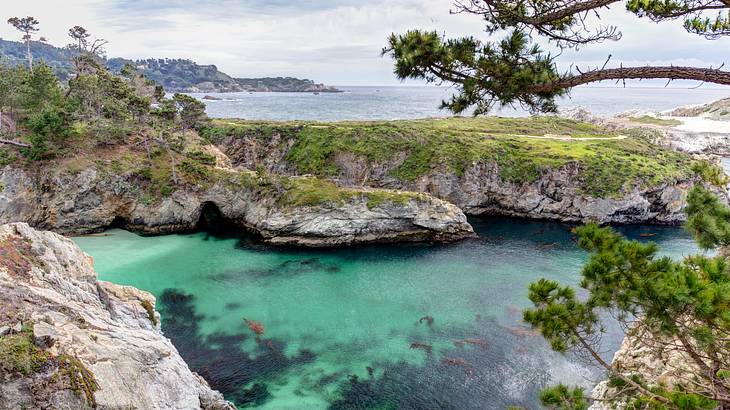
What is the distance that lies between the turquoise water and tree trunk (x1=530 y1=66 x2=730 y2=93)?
17485 millimetres

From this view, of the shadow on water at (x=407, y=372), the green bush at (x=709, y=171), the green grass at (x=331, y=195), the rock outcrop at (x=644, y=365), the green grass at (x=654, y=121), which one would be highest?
the green grass at (x=654, y=121)

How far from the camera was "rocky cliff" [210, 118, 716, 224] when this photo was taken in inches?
2119

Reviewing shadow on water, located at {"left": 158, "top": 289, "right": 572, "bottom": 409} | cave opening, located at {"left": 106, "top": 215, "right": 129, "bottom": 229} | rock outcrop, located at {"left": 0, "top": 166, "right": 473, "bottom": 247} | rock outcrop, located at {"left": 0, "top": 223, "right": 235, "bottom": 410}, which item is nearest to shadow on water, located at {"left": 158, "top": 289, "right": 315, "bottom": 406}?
shadow on water, located at {"left": 158, "top": 289, "right": 572, "bottom": 409}

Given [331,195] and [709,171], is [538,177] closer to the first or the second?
[331,195]

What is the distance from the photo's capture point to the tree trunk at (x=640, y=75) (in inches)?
→ 288

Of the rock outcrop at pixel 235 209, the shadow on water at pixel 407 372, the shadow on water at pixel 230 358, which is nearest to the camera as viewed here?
the shadow on water at pixel 407 372

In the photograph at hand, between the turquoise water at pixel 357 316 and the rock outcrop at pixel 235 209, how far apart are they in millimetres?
2086

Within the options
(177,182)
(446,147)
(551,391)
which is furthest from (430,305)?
(446,147)

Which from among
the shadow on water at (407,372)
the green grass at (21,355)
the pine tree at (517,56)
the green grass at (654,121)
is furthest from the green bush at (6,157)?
the green grass at (654,121)

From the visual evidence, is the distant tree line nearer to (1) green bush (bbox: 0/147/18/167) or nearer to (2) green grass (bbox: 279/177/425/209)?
(1) green bush (bbox: 0/147/18/167)

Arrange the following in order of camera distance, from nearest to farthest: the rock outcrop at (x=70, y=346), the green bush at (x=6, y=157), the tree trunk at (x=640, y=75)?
the tree trunk at (x=640, y=75)
the rock outcrop at (x=70, y=346)
the green bush at (x=6, y=157)

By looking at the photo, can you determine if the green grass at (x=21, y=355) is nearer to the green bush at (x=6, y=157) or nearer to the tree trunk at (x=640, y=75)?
the tree trunk at (x=640, y=75)

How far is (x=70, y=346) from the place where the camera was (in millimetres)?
12062

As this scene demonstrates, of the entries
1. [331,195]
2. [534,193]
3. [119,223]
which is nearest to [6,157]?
[119,223]
